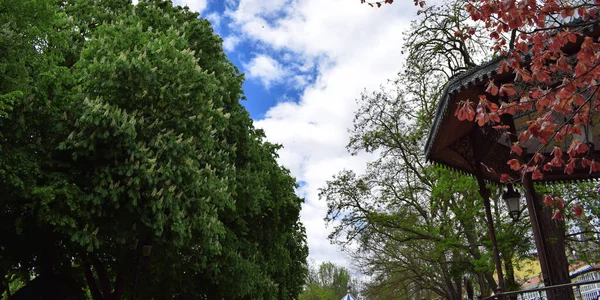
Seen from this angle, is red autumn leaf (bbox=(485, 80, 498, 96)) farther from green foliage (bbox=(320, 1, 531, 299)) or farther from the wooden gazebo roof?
green foliage (bbox=(320, 1, 531, 299))

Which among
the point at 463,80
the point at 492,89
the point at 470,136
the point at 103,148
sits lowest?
the point at 492,89

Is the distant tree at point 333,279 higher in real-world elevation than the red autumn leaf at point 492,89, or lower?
higher

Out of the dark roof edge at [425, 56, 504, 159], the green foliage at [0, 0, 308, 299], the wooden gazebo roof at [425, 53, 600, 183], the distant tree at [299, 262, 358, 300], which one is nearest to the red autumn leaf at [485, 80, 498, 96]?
the wooden gazebo roof at [425, 53, 600, 183]

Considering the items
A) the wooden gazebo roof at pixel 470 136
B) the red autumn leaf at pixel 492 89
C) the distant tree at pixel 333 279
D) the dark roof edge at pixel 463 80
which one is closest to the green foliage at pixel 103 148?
the wooden gazebo roof at pixel 470 136

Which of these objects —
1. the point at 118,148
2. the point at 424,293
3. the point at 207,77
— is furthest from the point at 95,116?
the point at 424,293

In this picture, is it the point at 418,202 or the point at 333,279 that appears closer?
the point at 418,202

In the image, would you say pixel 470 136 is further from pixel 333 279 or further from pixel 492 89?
pixel 333 279

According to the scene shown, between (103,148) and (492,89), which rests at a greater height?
(103,148)

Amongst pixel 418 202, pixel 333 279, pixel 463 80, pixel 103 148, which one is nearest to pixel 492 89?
pixel 463 80

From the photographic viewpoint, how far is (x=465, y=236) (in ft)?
71.8

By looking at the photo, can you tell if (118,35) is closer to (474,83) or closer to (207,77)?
(207,77)

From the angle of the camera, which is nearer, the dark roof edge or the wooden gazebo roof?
the dark roof edge

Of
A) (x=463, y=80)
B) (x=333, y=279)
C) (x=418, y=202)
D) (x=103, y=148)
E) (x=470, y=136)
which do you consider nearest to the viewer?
(x=463, y=80)

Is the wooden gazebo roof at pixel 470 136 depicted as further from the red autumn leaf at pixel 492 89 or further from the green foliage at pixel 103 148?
the green foliage at pixel 103 148
